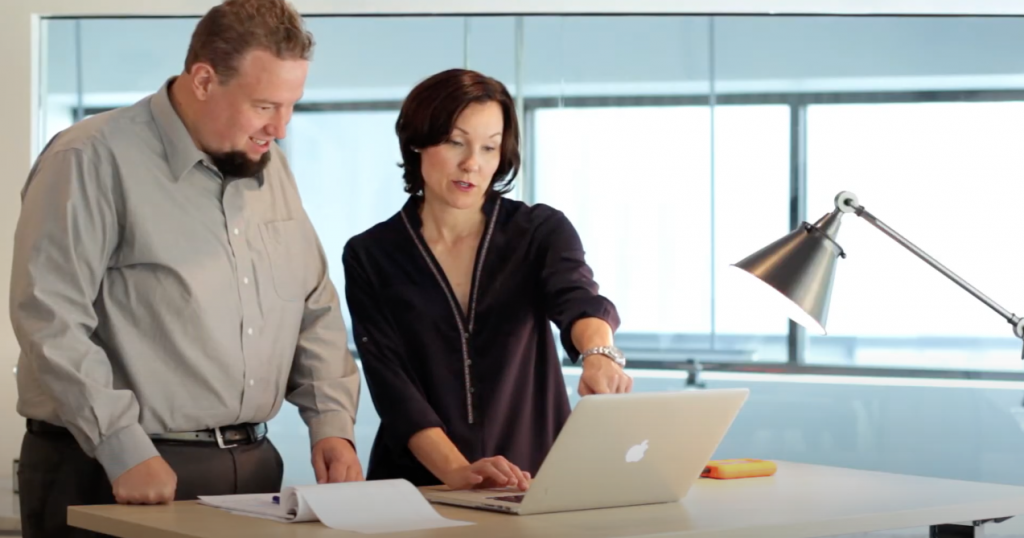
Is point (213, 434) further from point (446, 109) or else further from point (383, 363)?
point (446, 109)

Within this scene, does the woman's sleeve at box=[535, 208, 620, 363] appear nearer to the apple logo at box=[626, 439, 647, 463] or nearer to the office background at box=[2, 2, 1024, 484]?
the apple logo at box=[626, 439, 647, 463]

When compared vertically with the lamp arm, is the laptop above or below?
below

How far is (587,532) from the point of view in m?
1.65

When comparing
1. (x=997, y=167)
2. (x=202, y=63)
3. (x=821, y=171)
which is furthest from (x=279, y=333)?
(x=997, y=167)

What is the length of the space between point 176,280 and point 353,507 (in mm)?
574

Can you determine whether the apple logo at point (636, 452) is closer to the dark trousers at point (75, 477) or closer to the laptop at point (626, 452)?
the laptop at point (626, 452)

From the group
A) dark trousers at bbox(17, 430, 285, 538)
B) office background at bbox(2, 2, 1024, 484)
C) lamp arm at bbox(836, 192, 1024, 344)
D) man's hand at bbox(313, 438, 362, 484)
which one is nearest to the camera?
dark trousers at bbox(17, 430, 285, 538)

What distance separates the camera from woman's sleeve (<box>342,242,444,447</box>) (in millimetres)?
2271

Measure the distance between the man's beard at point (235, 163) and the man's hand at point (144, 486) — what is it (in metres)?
0.55

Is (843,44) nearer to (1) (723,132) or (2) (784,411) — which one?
(1) (723,132)

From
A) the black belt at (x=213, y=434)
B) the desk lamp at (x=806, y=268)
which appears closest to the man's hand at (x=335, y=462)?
the black belt at (x=213, y=434)

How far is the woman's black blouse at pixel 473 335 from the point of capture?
2.33 meters

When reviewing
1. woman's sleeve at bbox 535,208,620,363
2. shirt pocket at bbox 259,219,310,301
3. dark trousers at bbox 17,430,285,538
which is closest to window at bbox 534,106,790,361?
woman's sleeve at bbox 535,208,620,363

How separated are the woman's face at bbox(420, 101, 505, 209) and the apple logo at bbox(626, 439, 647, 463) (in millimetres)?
740
